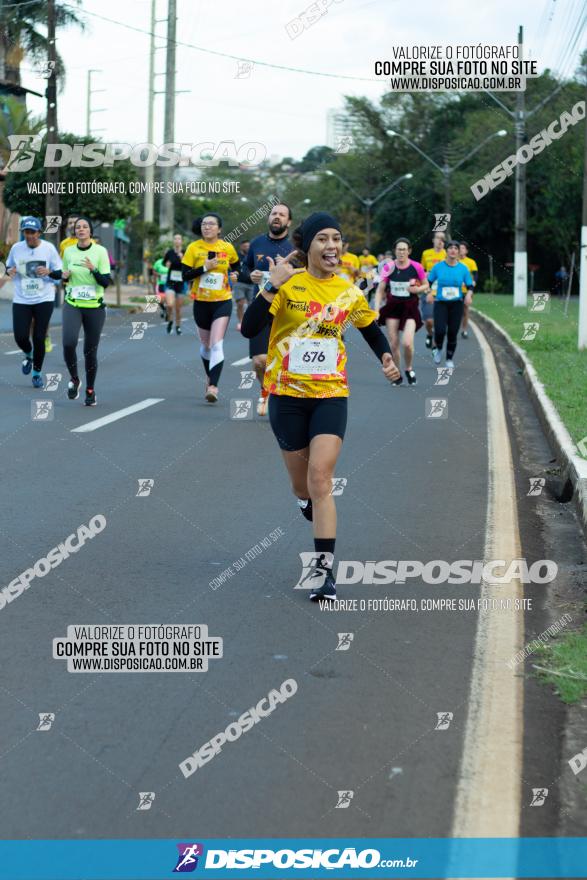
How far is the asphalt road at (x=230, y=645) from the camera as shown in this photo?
4207mm

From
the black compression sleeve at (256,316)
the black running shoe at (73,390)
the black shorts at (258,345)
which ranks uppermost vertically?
the black compression sleeve at (256,316)

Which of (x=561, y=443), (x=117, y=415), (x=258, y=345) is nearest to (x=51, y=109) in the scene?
(x=117, y=415)

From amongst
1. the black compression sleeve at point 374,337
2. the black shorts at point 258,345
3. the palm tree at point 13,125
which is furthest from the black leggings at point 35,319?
the palm tree at point 13,125

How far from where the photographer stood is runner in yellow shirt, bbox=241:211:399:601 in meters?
6.81

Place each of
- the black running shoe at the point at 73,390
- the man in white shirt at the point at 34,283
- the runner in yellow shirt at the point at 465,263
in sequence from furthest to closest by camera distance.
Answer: the runner in yellow shirt at the point at 465,263, the man in white shirt at the point at 34,283, the black running shoe at the point at 73,390

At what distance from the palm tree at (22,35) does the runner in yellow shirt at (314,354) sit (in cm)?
5006

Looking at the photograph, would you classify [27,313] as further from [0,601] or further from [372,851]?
[372,851]

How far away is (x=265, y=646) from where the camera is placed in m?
5.85

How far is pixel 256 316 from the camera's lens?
23.0ft

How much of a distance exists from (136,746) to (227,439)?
26.0 feet

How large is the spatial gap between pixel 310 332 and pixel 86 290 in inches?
312

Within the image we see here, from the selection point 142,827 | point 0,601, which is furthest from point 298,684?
point 0,601

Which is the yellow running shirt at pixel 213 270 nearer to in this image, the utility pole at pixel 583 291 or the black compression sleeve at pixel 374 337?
the black compression sleeve at pixel 374 337

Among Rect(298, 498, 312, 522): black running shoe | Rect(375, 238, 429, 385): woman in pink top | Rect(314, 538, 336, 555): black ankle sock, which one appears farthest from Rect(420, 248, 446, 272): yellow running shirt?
Rect(314, 538, 336, 555): black ankle sock
